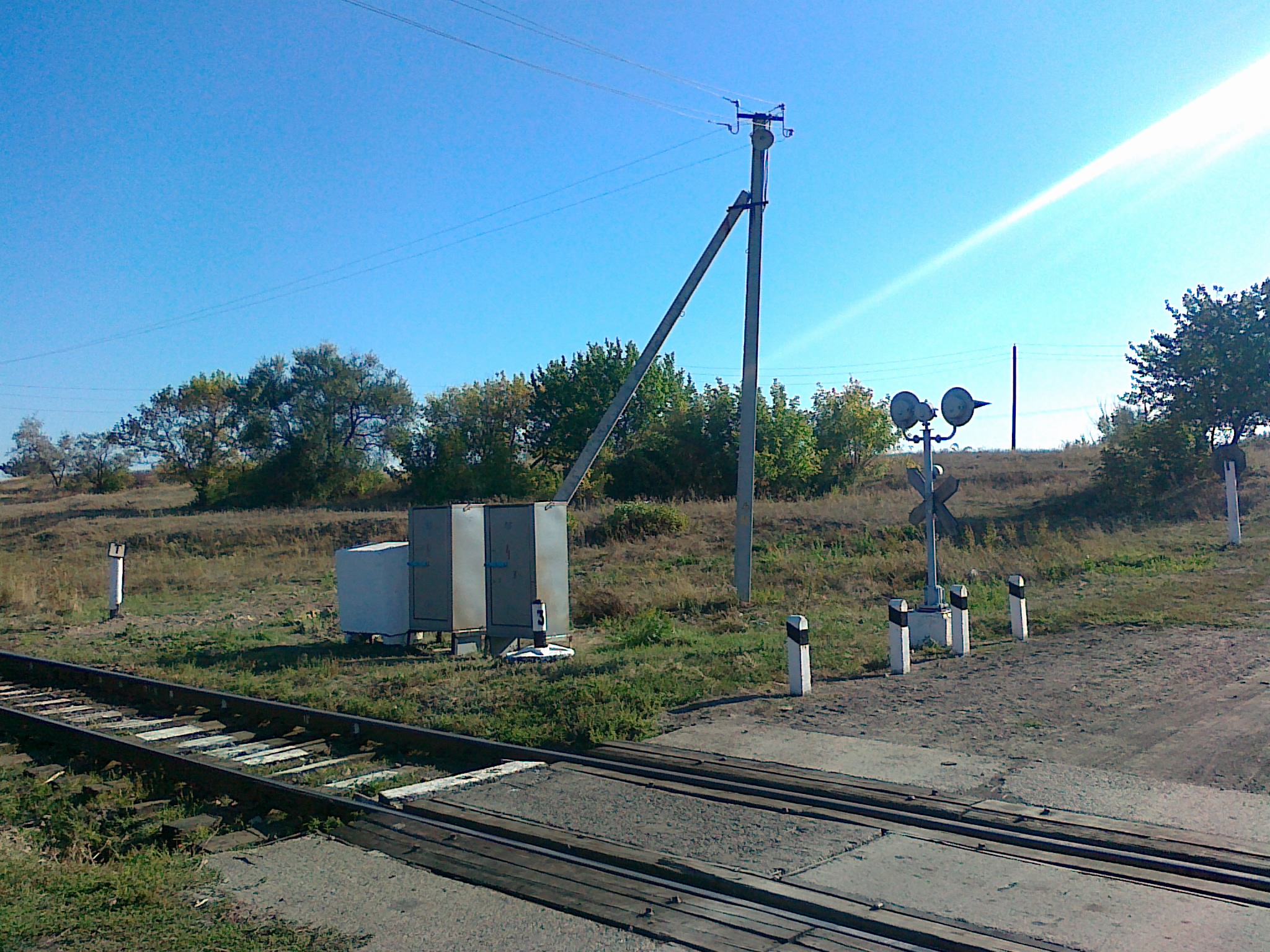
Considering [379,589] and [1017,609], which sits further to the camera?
[379,589]

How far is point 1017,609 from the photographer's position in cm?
1334

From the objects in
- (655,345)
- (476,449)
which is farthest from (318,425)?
(655,345)

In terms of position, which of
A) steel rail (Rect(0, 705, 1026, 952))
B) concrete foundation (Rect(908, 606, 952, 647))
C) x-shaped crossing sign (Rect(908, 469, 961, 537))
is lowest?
steel rail (Rect(0, 705, 1026, 952))

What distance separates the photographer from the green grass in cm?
461

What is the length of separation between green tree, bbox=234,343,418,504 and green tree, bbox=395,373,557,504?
450 cm

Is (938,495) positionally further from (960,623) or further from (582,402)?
(582,402)

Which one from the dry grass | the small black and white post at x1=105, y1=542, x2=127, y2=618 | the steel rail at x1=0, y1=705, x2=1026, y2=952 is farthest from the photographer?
the small black and white post at x1=105, y1=542, x2=127, y2=618

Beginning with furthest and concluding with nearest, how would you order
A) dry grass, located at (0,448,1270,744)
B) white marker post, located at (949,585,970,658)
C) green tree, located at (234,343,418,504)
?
green tree, located at (234,343,418,504) < white marker post, located at (949,585,970,658) < dry grass, located at (0,448,1270,744)

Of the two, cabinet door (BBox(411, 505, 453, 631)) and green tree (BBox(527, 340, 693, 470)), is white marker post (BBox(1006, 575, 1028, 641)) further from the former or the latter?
green tree (BBox(527, 340, 693, 470))

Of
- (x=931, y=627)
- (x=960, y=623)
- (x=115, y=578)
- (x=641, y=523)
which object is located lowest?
(x=931, y=627)

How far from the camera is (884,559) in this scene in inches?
879

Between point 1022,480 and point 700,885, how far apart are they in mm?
41558

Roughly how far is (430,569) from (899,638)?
6.76 metres

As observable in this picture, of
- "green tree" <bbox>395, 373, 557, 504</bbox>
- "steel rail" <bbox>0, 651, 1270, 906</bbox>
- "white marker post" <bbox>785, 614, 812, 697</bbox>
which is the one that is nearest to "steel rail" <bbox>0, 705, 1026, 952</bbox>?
"steel rail" <bbox>0, 651, 1270, 906</bbox>
